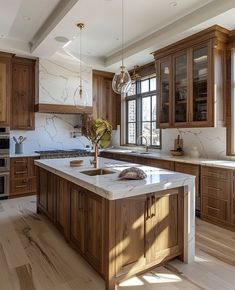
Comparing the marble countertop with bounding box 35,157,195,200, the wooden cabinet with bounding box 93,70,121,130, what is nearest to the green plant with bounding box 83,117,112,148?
the marble countertop with bounding box 35,157,195,200

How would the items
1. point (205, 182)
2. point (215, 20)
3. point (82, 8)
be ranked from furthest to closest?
point (205, 182) → point (215, 20) → point (82, 8)

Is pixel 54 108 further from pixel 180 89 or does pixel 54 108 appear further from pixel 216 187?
pixel 216 187

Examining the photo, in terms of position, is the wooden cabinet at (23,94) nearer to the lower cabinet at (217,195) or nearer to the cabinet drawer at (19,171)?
the cabinet drawer at (19,171)

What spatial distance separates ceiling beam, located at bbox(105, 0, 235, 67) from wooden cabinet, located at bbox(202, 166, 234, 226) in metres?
2.07

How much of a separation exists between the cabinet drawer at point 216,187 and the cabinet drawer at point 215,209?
0.07m

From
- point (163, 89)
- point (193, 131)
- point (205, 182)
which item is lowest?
point (205, 182)

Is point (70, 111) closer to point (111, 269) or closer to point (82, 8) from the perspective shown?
point (82, 8)

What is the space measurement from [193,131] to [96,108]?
2.60m

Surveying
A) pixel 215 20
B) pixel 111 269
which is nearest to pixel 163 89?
pixel 215 20

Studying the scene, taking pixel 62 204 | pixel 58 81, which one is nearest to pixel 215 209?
pixel 62 204

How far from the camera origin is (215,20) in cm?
324

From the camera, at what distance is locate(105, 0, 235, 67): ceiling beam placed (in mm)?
3043

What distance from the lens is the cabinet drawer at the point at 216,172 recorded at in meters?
3.23

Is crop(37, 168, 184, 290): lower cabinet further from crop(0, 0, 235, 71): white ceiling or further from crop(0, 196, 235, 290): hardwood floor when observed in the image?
crop(0, 0, 235, 71): white ceiling
